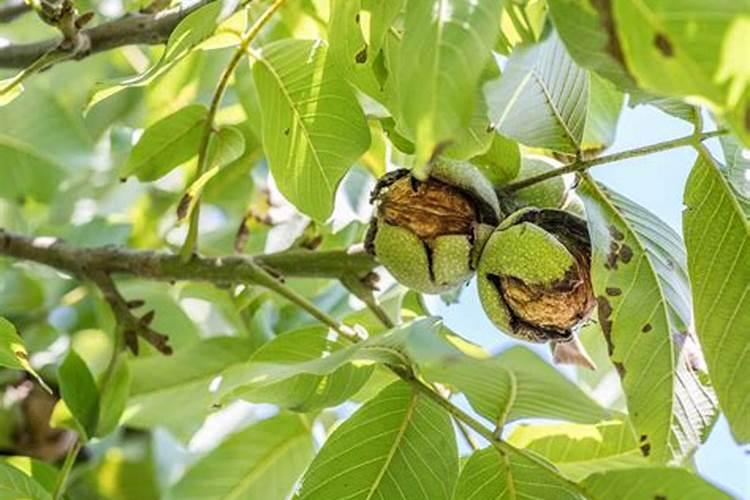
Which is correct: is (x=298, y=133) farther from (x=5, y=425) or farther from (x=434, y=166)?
(x=5, y=425)

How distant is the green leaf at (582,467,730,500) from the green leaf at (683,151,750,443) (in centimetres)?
11

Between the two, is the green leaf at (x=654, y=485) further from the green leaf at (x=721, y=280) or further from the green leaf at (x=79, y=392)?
the green leaf at (x=79, y=392)

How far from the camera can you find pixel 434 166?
1.17m

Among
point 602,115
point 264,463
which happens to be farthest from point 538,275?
point 264,463

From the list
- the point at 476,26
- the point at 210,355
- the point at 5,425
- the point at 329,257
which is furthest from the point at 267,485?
the point at 476,26

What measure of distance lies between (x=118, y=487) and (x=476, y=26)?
4.38ft

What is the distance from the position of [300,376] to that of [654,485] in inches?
13.0

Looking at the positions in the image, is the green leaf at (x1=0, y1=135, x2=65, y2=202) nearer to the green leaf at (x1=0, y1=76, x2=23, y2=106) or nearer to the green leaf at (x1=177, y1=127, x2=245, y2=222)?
the green leaf at (x1=177, y1=127, x2=245, y2=222)

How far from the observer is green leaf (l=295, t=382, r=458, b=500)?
1.08 meters

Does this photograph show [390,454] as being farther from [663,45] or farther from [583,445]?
[663,45]

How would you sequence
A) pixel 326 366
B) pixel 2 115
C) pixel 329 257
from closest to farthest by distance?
pixel 326 366, pixel 329 257, pixel 2 115

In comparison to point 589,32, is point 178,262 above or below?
below

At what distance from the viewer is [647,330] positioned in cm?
108

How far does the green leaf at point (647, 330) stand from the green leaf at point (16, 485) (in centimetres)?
53
